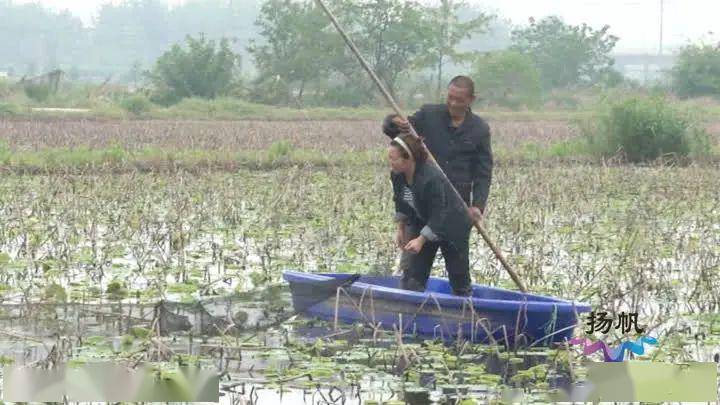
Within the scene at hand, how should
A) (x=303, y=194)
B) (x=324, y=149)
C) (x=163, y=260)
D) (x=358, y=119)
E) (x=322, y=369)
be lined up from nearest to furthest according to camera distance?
(x=322, y=369) < (x=163, y=260) < (x=303, y=194) < (x=324, y=149) < (x=358, y=119)

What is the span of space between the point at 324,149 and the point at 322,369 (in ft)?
45.1

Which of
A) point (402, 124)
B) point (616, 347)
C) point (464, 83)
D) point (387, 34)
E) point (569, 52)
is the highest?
point (387, 34)

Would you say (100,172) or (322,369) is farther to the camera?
(100,172)

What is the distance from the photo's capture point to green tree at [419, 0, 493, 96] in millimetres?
43344

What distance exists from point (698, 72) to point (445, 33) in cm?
853

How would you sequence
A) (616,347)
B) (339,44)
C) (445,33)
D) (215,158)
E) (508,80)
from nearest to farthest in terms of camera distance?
(616,347), (215,158), (339,44), (508,80), (445,33)

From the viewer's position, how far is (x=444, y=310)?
22.9ft

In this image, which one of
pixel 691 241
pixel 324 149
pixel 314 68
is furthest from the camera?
pixel 314 68

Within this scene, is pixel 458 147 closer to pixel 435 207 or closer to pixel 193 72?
pixel 435 207

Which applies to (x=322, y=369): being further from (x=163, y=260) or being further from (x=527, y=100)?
(x=527, y=100)

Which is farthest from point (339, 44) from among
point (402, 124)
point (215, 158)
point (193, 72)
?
point (402, 124)

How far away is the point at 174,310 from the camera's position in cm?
707

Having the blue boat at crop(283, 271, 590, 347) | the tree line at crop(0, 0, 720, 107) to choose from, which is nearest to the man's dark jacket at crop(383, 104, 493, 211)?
the blue boat at crop(283, 271, 590, 347)

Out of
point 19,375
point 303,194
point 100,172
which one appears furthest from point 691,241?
point 100,172
